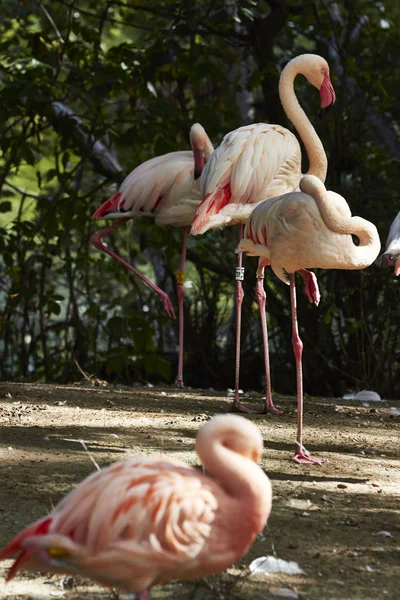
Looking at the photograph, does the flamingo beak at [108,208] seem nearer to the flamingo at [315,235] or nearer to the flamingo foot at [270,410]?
the flamingo foot at [270,410]

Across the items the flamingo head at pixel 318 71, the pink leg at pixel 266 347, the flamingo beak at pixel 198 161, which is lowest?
the pink leg at pixel 266 347

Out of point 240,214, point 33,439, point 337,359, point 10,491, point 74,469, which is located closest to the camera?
point 10,491

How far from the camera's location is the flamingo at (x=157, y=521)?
2.18 metres

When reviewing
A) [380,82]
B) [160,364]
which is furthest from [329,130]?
[160,364]

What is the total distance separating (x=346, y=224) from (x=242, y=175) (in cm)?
144

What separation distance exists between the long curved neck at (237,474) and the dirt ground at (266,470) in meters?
0.37

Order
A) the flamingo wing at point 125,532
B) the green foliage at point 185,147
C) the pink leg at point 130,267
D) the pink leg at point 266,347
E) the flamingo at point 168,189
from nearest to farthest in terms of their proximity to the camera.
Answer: the flamingo wing at point 125,532, the pink leg at point 266,347, the flamingo at point 168,189, the pink leg at point 130,267, the green foliage at point 185,147

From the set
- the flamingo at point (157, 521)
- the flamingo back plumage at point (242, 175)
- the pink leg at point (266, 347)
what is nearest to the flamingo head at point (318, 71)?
the flamingo back plumage at point (242, 175)

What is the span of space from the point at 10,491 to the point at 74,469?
1.21 ft

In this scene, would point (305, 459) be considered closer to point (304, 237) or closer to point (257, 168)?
point (304, 237)

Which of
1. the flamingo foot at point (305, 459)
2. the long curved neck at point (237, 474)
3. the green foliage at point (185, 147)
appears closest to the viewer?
the long curved neck at point (237, 474)

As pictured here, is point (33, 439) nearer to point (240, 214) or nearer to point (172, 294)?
point (240, 214)

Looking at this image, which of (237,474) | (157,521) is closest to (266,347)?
(237,474)

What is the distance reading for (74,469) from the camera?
3.78m
